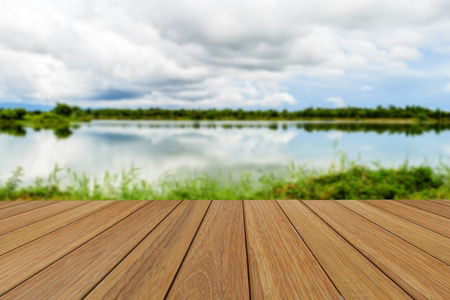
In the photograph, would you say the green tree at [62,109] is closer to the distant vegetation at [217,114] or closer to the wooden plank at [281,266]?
the distant vegetation at [217,114]

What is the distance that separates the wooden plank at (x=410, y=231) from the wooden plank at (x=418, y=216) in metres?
0.05

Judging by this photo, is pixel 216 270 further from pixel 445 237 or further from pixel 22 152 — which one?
pixel 22 152

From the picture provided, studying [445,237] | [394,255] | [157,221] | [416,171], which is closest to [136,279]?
[157,221]

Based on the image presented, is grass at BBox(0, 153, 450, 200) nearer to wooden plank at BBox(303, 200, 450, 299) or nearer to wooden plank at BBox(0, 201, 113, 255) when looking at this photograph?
wooden plank at BBox(0, 201, 113, 255)

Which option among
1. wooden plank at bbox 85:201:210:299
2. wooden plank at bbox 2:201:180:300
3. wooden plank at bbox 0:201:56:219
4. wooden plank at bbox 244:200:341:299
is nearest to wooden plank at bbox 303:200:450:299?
wooden plank at bbox 244:200:341:299

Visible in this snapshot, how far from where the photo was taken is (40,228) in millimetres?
1186

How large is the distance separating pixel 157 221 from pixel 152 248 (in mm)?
301

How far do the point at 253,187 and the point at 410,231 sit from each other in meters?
3.12

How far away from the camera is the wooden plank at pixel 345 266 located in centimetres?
69

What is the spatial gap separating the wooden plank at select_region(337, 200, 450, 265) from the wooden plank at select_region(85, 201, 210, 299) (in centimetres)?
90

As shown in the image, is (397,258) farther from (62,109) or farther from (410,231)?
(62,109)

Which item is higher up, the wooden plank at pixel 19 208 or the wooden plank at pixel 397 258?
the wooden plank at pixel 397 258

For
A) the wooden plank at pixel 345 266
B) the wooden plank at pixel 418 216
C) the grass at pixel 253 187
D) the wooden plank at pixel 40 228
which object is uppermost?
the wooden plank at pixel 345 266

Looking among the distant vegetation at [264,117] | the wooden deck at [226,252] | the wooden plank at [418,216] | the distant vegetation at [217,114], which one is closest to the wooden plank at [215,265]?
the wooden deck at [226,252]
